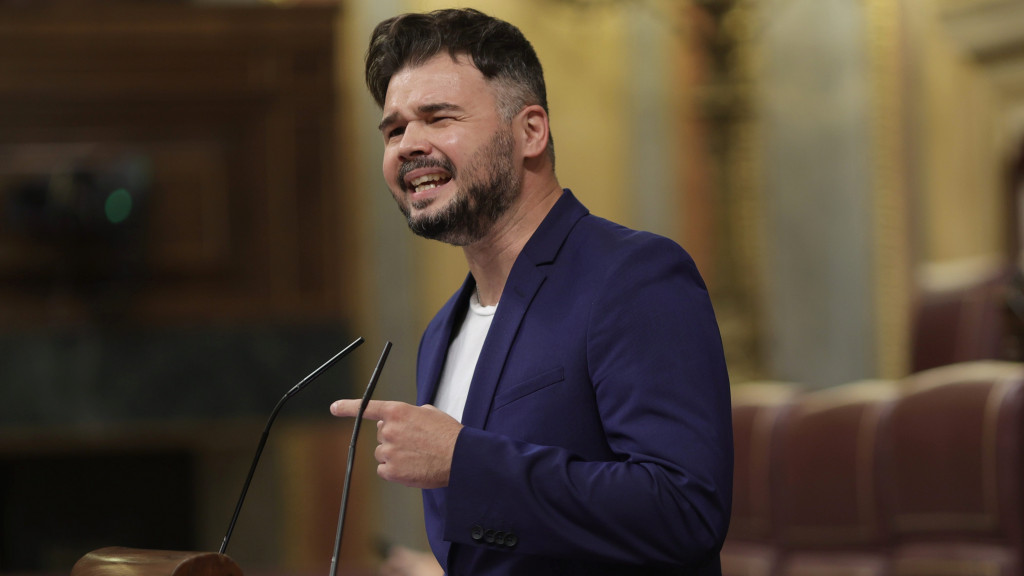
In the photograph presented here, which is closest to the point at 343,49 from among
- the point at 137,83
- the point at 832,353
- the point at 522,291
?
the point at 137,83

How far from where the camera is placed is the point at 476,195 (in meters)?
1.33

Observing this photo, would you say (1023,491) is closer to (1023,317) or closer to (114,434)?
(1023,317)

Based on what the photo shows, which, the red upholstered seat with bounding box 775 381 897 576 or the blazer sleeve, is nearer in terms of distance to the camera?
the blazer sleeve

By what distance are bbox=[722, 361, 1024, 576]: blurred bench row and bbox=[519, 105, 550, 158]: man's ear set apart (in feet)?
4.51

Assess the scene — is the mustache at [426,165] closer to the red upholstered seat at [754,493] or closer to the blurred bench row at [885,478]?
→ the blurred bench row at [885,478]

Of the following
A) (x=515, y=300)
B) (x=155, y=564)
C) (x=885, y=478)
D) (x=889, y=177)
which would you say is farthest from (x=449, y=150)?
(x=889, y=177)

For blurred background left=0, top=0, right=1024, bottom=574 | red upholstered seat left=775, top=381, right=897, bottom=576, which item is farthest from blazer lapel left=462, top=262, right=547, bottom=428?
blurred background left=0, top=0, right=1024, bottom=574

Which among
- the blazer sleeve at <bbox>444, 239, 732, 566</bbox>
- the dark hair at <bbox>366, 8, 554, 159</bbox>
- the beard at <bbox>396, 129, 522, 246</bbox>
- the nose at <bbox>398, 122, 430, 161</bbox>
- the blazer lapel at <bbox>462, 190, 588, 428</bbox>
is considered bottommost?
the blazer sleeve at <bbox>444, 239, 732, 566</bbox>

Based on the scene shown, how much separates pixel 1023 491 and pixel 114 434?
2.81 m

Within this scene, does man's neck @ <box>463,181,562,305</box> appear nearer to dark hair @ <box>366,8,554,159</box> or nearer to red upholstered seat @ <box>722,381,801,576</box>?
dark hair @ <box>366,8,554,159</box>

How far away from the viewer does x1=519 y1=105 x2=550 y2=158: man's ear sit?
136cm

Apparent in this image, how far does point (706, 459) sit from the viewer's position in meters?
1.14

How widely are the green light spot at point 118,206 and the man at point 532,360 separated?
9.40 feet

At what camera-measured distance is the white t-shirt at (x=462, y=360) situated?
1.38 metres
